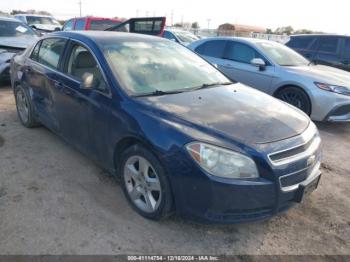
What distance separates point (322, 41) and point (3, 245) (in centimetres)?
887

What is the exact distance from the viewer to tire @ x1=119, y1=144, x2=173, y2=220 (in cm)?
270

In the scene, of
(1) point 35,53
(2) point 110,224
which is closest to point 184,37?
(1) point 35,53

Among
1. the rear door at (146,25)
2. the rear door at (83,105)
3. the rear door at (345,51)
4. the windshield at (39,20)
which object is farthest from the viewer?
the windshield at (39,20)

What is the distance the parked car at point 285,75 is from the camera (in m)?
5.66

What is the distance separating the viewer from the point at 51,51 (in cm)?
435

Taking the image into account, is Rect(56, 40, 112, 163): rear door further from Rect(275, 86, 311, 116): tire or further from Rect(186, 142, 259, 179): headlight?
Rect(275, 86, 311, 116): tire

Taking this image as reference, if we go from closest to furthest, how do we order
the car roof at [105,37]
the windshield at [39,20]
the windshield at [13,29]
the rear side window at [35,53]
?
the car roof at [105,37] → the rear side window at [35,53] → the windshield at [13,29] → the windshield at [39,20]

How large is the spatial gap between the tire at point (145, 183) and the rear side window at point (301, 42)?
7.74 metres

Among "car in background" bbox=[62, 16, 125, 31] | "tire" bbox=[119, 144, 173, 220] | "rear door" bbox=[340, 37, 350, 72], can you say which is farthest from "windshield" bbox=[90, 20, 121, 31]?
"tire" bbox=[119, 144, 173, 220]

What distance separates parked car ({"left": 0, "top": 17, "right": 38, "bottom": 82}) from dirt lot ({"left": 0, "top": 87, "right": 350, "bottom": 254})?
14.5 feet

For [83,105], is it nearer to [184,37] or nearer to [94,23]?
[94,23]

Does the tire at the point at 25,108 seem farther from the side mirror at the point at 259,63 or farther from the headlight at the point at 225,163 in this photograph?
the side mirror at the point at 259,63

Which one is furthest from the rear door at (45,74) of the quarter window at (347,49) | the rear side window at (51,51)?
the quarter window at (347,49)

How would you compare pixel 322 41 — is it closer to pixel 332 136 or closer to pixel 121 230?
pixel 332 136
